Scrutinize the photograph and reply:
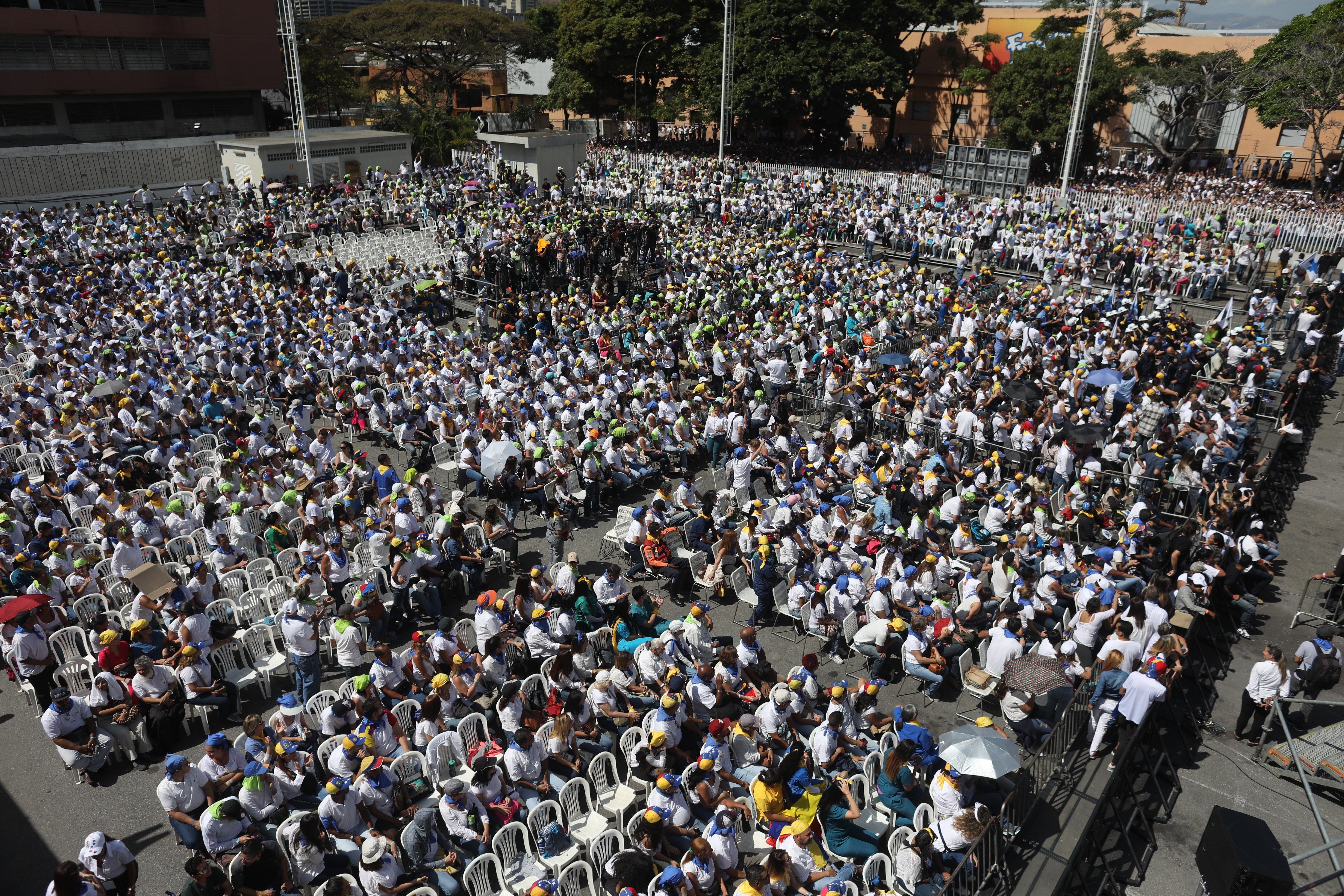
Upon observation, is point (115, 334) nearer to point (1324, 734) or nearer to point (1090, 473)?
point (1090, 473)

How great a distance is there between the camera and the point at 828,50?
45.7 metres

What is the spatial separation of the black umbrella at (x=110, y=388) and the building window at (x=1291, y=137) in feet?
190

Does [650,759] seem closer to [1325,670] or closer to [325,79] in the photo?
[1325,670]

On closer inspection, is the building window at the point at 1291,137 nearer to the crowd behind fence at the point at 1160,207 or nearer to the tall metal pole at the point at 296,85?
the crowd behind fence at the point at 1160,207

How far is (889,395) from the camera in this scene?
16.1 meters

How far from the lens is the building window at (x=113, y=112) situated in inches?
1766

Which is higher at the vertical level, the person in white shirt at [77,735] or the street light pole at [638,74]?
the street light pole at [638,74]

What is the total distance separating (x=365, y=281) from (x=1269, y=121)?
46.2 m

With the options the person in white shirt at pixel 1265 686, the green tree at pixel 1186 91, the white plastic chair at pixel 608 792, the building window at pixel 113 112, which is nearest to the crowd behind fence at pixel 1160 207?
the green tree at pixel 1186 91

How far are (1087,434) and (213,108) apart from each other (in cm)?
5340

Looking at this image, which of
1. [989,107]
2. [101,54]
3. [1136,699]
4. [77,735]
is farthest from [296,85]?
[989,107]

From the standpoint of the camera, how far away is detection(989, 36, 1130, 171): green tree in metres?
42.2

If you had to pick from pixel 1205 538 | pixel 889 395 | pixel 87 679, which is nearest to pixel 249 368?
pixel 87 679

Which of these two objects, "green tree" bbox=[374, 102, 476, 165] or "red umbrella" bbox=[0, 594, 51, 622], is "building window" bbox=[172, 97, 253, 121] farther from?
"red umbrella" bbox=[0, 594, 51, 622]
